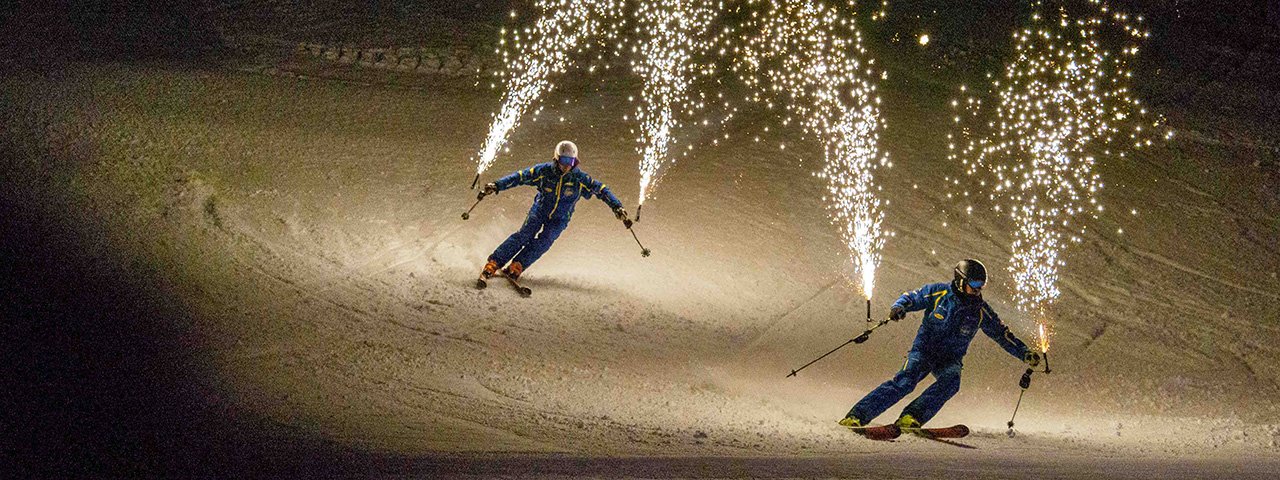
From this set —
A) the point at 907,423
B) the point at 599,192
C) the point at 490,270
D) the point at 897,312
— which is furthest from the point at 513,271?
the point at 907,423

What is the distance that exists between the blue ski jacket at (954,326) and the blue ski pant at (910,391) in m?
0.18

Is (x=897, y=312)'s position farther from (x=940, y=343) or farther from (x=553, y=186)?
(x=553, y=186)

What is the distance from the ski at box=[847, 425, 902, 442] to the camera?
8.67 metres

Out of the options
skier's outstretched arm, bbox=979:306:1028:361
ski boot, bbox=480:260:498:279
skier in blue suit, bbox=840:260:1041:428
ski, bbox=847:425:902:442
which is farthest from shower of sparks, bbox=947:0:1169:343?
ski boot, bbox=480:260:498:279

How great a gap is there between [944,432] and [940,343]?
3.14 feet

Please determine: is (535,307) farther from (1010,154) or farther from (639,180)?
(1010,154)

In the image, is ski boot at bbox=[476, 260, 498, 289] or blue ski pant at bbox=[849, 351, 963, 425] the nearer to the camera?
blue ski pant at bbox=[849, 351, 963, 425]

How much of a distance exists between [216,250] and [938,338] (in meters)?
7.46

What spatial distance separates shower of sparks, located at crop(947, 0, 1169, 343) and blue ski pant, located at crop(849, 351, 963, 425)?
10.6 ft

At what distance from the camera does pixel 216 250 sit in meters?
11.0

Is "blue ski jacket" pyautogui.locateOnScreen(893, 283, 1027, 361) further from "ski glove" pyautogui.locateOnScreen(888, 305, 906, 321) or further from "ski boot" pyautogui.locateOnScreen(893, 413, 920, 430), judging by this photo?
"ski boot" pyautogui.locateOnScreen(893, 413, 920, 430)

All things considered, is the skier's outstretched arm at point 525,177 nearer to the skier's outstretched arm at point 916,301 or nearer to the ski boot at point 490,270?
the ski boot at point 490,270

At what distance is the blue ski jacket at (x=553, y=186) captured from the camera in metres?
11.9

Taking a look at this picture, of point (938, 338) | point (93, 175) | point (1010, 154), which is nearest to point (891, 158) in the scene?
point (1010, 154)
